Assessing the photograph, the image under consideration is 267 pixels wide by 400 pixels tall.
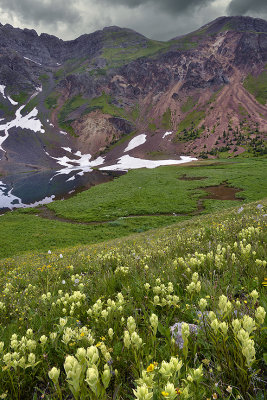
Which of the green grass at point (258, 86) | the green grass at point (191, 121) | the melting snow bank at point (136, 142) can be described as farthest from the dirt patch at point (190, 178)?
the green grass at point (258, 86)

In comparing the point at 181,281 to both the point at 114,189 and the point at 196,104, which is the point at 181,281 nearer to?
the point at 114,189

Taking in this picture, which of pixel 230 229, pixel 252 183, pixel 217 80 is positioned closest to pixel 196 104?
pixel 217 80

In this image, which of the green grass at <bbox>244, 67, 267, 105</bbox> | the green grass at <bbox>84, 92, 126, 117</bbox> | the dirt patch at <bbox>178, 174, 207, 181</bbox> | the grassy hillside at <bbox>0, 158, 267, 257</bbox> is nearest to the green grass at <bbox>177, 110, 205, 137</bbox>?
the green grass at <bbox>244, 67, 267, 105</bbox>

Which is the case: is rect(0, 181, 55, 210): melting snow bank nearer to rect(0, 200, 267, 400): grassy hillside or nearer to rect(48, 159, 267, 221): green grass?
rect(48, 159, 267, 221): green grass

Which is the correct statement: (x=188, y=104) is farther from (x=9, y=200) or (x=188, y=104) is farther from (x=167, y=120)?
(x=9, y=200)

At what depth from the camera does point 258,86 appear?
16350 cm

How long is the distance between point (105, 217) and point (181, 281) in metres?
34.5

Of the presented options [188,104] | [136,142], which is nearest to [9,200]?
[136,142]

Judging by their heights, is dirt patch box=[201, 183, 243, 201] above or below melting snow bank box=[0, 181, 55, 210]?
below

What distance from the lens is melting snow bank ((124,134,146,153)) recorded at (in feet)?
509

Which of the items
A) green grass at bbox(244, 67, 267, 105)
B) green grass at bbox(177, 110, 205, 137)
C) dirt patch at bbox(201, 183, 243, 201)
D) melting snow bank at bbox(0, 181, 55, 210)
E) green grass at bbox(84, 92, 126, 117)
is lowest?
dirt patch at bbox(201, 183, 243, 201)

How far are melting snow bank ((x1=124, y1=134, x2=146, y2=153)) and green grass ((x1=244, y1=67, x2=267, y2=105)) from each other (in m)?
85.3

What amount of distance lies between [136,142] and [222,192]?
12222 cm

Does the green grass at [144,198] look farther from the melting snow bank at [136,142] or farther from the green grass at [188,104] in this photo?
the green grass at [188,104]
